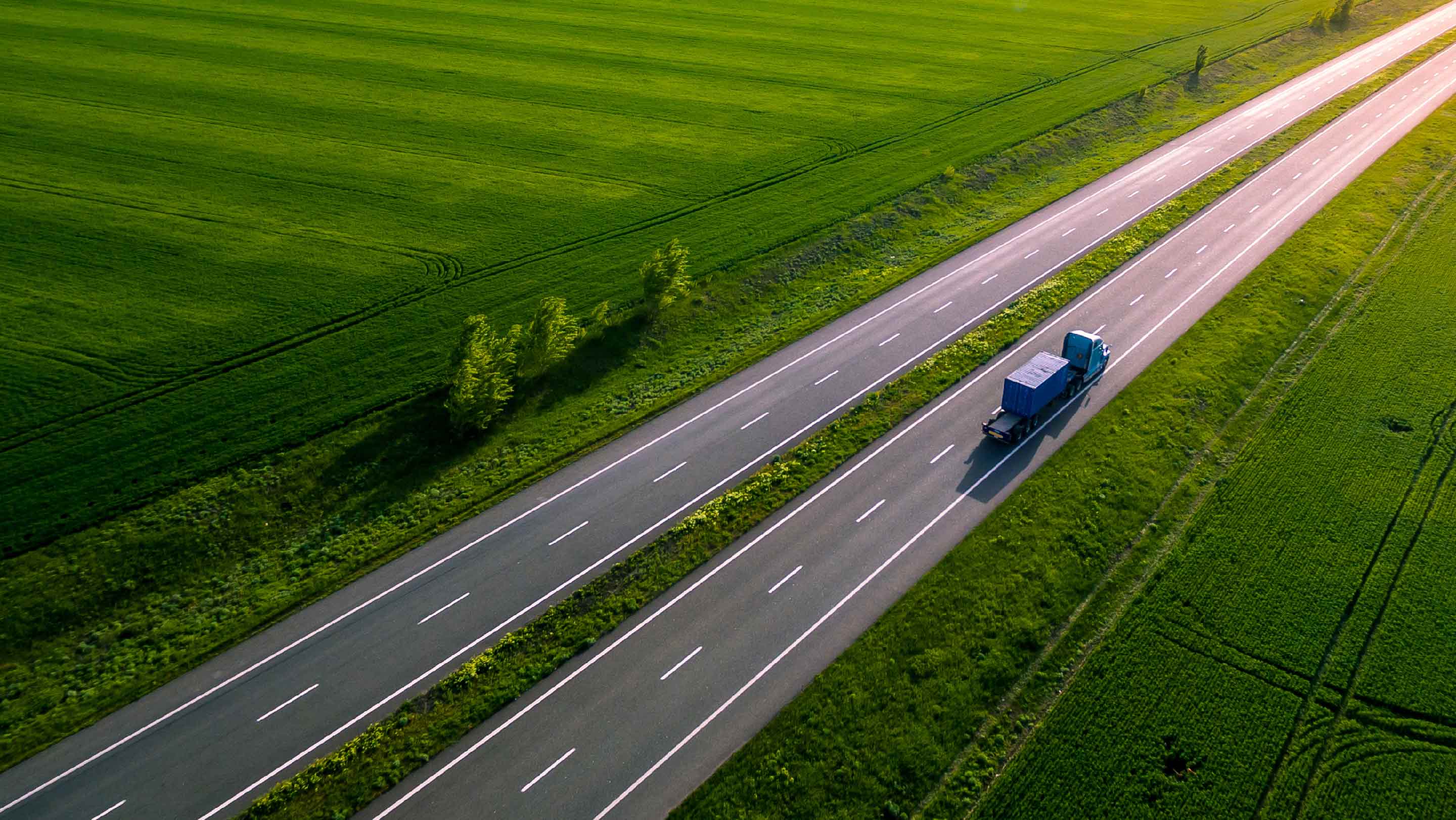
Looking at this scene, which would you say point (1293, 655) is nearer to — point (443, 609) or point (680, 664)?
point (680, 664)

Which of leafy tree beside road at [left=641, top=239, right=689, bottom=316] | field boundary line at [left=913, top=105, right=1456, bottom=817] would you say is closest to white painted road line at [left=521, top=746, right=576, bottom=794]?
field boundary line at [left=913, top=105, right=1456, bottom=817]

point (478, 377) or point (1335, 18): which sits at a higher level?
point (1335, 18)

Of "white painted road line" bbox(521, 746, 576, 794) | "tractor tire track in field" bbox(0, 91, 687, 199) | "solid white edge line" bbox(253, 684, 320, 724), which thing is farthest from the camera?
"tractor tire track in field" bbox(0, 91, 687, 199)

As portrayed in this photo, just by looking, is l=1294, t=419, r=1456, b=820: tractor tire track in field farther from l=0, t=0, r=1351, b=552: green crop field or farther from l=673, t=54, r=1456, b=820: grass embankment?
l=0, t=0, r=1351, b=552: green crop field

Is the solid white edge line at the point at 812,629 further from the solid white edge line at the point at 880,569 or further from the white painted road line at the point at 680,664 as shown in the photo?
the white painted road line at the point at 680,664

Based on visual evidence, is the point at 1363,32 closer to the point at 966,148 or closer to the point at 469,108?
the point at 966,148

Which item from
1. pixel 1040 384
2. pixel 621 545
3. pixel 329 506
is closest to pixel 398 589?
pixel 329 506

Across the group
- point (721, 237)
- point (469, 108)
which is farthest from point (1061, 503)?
point (469, 108)
